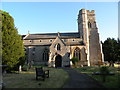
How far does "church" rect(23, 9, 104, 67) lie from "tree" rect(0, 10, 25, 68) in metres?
19.9

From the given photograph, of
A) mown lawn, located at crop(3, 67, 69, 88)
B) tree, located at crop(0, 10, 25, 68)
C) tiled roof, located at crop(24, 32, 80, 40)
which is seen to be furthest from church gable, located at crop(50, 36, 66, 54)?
mown lawn, located at crop(3, 67, 69, 88)

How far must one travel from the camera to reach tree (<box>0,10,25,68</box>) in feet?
54.2

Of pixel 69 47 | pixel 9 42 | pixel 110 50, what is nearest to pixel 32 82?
pixel 9 42

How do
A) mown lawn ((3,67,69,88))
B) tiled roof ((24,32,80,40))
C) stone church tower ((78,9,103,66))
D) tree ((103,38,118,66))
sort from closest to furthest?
mown lawn ((3,67,69,88)), stone church tower ((78,9,103,66)), tiled roof ((24,32,80,40)), tree ((103,38,118,66))

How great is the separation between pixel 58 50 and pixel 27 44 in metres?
14.6

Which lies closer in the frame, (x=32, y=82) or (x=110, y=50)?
(x=32, y=82)

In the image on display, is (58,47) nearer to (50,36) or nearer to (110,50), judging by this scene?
(50,36)

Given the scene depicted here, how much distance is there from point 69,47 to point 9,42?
85.6 feet

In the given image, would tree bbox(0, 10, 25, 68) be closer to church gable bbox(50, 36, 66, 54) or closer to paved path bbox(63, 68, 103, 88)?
paved path bbox(63, 68, 103, 88)

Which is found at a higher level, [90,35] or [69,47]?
[90,35]

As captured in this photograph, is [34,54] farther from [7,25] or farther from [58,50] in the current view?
[7,25]

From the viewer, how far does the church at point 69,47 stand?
3816 centimetres

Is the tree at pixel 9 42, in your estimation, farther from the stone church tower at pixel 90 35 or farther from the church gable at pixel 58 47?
the stone church tower at pixel 90 35

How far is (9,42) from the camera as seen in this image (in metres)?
17.1
